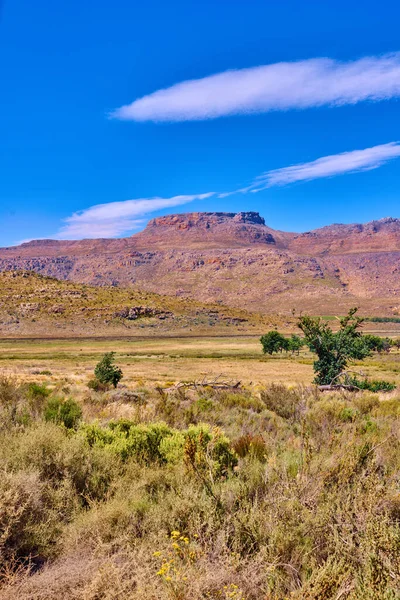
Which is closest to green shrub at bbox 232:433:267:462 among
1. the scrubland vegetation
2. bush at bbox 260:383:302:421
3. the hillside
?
the scrubland vegetation

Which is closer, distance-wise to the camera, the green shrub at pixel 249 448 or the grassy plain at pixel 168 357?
the green shrub at pixel 249 448

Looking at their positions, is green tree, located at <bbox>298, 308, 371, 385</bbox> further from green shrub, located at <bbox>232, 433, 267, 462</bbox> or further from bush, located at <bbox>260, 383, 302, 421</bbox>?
green shrub, located at <bbox>232, 433, 267, 462</bbox>

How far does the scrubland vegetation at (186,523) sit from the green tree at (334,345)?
14.5m

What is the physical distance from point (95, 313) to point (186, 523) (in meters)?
110

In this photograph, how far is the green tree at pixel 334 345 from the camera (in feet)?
69.1

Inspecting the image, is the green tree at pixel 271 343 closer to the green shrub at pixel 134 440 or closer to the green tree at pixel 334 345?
the green tree at pixel 334 345

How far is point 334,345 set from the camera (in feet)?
71.2

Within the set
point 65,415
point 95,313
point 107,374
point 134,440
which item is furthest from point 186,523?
point 95,313

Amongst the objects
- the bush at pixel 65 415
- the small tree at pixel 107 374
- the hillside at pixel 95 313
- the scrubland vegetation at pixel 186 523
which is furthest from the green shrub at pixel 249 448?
the hillside at pixel 95 313

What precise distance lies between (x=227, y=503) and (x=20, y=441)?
10.4 ft

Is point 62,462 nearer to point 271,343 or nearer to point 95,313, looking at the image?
point 271,343

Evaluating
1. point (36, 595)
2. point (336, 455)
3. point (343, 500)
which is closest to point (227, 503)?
point (343, 500)

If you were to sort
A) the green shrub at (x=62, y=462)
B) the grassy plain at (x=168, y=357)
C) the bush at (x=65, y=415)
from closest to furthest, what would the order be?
the green shrub at (x=62, y=462) → the bush at (x=65, y=415) → the grassy plain at (x=168, y=357)

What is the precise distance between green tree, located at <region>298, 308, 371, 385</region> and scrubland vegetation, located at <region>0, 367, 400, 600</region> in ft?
47.5
